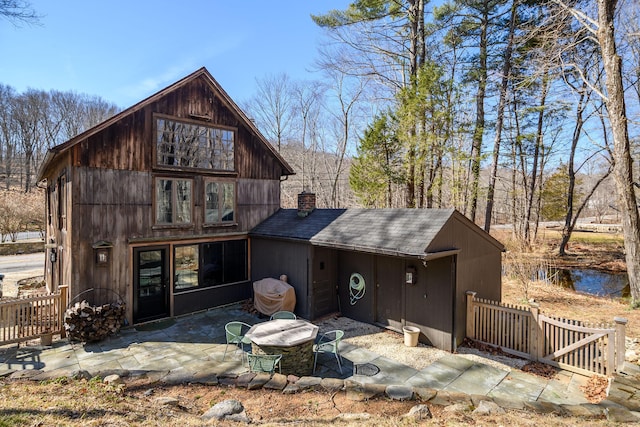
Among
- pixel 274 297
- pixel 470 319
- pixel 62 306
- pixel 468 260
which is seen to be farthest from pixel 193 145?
pixel 470 319

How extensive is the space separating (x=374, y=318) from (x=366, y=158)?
1006 centimetres

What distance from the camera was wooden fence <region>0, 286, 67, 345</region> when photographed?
7.15 meters

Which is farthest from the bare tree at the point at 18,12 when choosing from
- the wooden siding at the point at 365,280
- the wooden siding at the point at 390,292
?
the wooden siding at the point at 390,292

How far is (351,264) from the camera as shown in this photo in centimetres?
948

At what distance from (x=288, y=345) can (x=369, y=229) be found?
3.95 m

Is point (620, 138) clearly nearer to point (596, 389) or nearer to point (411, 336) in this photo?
point (596, 389)

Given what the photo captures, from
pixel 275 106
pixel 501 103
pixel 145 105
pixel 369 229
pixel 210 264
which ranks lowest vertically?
pixel 210 264

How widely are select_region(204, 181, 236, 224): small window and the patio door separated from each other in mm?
1695

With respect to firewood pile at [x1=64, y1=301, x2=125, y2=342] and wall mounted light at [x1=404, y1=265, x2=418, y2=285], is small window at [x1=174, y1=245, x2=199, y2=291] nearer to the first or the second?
firewood pile at [x1=64, y1=301, x2=125, y2=342]

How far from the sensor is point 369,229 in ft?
28.5

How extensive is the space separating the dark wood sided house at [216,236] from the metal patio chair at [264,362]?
3.29m

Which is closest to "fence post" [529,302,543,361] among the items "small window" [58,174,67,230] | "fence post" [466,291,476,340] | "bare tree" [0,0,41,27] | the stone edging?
"fence post" [466,291,476,340]

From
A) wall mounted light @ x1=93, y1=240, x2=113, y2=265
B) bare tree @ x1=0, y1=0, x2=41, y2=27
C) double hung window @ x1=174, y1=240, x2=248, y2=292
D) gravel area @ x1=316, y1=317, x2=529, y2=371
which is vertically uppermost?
bare tree @ x1=0, y1=0, x2=41, y2=27

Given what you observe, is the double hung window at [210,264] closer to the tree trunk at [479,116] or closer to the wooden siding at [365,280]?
the wooden siding at [365,280]
